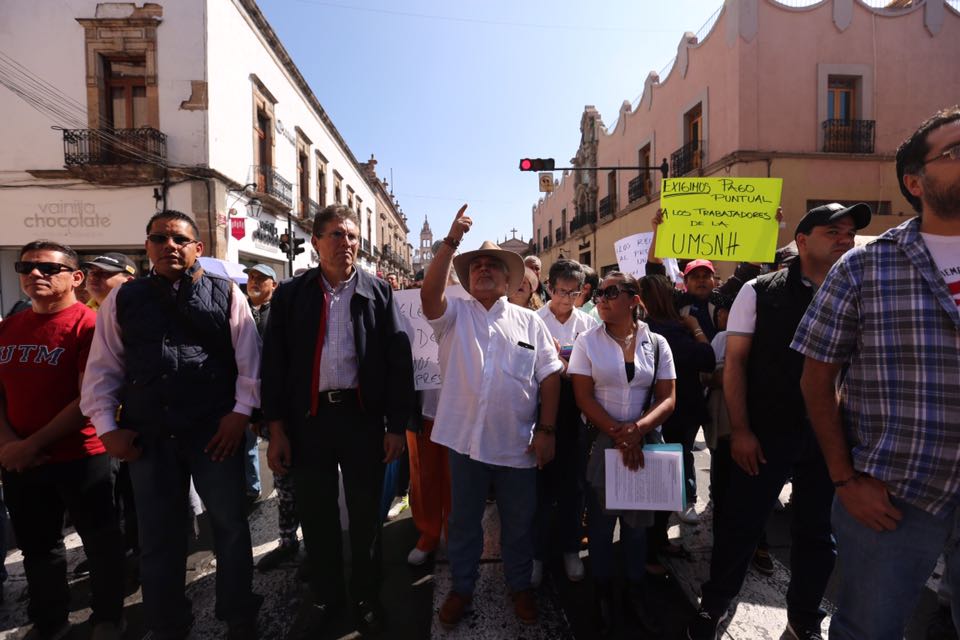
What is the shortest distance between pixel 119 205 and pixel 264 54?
718 centimetres

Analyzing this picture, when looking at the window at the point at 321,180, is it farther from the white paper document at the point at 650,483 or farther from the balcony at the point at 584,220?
the white paper document at the point at 650,483

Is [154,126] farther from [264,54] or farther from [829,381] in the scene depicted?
[829,381]

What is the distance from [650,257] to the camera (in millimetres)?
4508

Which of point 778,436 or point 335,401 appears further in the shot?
point 335,401

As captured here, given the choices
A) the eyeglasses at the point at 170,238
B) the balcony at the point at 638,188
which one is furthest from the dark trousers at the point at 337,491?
the balcony at the point at 638,188

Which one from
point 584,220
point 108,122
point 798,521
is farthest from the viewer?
point 584,220

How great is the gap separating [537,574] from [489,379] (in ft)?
4.31

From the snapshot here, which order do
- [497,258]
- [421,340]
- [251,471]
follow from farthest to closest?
1. [251,471]
2. [421,340]
3. [497,258]

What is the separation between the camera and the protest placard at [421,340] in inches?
125

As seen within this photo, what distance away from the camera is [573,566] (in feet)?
9.49

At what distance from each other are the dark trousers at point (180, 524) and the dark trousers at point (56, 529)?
0.96 ft

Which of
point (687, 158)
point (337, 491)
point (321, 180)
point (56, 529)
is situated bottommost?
point (56, 529)

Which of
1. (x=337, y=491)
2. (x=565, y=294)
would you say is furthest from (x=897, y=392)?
(x=337, y=491)

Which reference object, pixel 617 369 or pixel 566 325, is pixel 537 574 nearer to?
pixel 617 369
